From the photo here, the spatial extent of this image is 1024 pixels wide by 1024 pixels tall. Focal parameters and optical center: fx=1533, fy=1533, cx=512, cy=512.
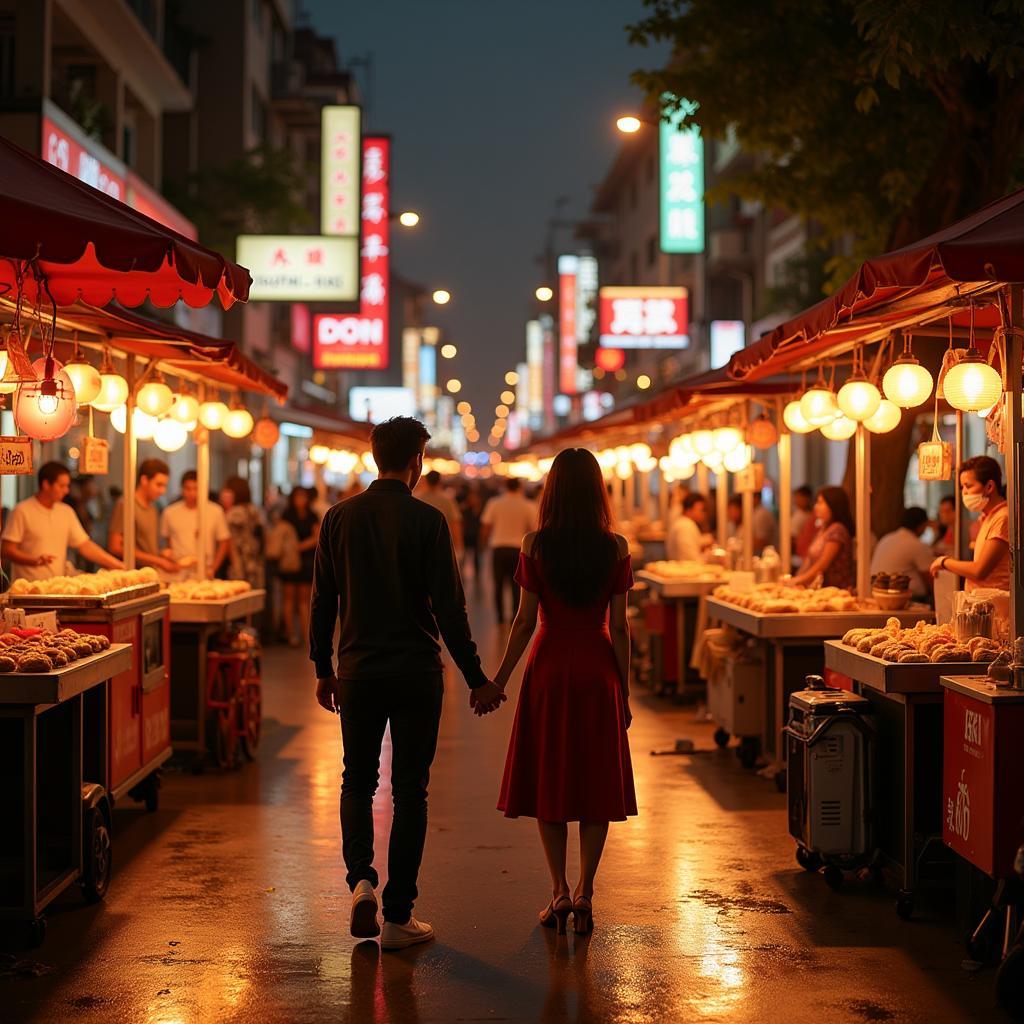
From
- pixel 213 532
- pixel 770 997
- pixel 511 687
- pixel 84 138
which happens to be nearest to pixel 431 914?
pixel 770 997

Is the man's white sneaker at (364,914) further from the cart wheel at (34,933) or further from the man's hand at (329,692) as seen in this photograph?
the cart wheel at (34,933)

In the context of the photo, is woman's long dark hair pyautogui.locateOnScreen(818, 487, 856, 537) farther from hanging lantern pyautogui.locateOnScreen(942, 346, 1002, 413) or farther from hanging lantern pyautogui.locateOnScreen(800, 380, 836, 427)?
hanging lantern pyautogui.locateOnScreen(942, 346, 1002, 413)

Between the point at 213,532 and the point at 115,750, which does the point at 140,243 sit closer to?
the point at 115,750

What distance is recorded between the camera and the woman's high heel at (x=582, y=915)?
689 centimetres

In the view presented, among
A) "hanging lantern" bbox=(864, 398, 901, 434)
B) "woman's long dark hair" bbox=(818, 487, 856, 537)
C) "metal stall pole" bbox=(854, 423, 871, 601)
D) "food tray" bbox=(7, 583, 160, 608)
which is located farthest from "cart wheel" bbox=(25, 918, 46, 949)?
"woman's long dark hair" bbox=(818, 487, 856, 537)

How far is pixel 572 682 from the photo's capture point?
22.5 ft

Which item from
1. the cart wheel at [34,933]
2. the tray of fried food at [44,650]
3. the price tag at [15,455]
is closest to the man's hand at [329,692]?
the tray of fried food at [44,650]

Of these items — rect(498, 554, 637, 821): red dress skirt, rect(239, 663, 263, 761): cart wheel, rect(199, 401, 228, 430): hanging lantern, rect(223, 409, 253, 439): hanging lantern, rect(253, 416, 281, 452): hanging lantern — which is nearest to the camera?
rect(498, 554, 637, 821): red dress skirt

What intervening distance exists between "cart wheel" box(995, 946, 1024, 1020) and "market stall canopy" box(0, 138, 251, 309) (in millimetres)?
4628

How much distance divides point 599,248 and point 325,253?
188ft

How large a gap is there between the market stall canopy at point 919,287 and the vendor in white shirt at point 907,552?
290cm

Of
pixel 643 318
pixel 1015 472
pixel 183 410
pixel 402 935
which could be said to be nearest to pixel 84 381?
pixel 183 410

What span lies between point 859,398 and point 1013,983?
470cm

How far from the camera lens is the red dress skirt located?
685cm
